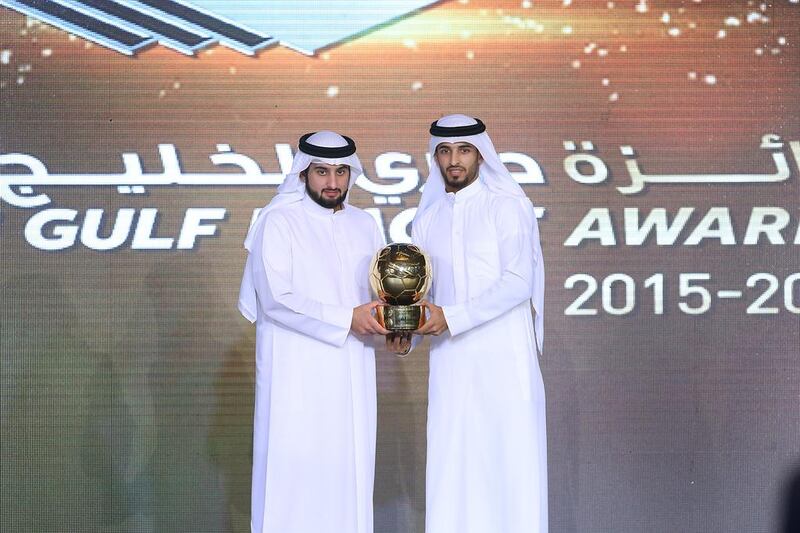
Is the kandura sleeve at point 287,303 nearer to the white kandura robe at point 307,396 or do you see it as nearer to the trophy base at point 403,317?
the white kandura robe at point 307,396

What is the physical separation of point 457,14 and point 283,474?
2468 millimetres

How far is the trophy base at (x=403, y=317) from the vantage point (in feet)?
13.0

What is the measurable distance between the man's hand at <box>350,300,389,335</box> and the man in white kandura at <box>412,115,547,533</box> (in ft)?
0.64

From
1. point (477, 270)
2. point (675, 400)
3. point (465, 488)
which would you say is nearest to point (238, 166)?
point (477, 270)

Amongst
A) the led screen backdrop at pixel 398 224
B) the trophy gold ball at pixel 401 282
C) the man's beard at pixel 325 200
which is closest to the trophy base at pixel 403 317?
the trophy gold ball at pixel 401 282

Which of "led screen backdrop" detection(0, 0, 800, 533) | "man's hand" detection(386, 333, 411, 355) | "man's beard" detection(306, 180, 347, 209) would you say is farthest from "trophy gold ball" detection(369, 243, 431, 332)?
"led screen backdrop" detection(0, 0, 800, 533)

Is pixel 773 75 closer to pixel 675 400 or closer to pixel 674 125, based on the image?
pixel 674 125

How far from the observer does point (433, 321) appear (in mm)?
4016

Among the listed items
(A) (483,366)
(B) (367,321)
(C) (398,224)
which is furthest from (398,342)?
(C) (398,224)

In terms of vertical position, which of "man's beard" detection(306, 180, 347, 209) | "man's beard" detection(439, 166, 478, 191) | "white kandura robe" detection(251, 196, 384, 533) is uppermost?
"man's beard" detection(439, 166, 478, 191)

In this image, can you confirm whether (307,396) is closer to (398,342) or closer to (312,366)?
(312,366)

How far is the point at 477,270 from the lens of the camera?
4.15m

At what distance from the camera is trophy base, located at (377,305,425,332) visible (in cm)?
396

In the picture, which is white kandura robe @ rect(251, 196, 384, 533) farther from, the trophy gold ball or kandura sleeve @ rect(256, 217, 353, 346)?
the trophy gold ball
